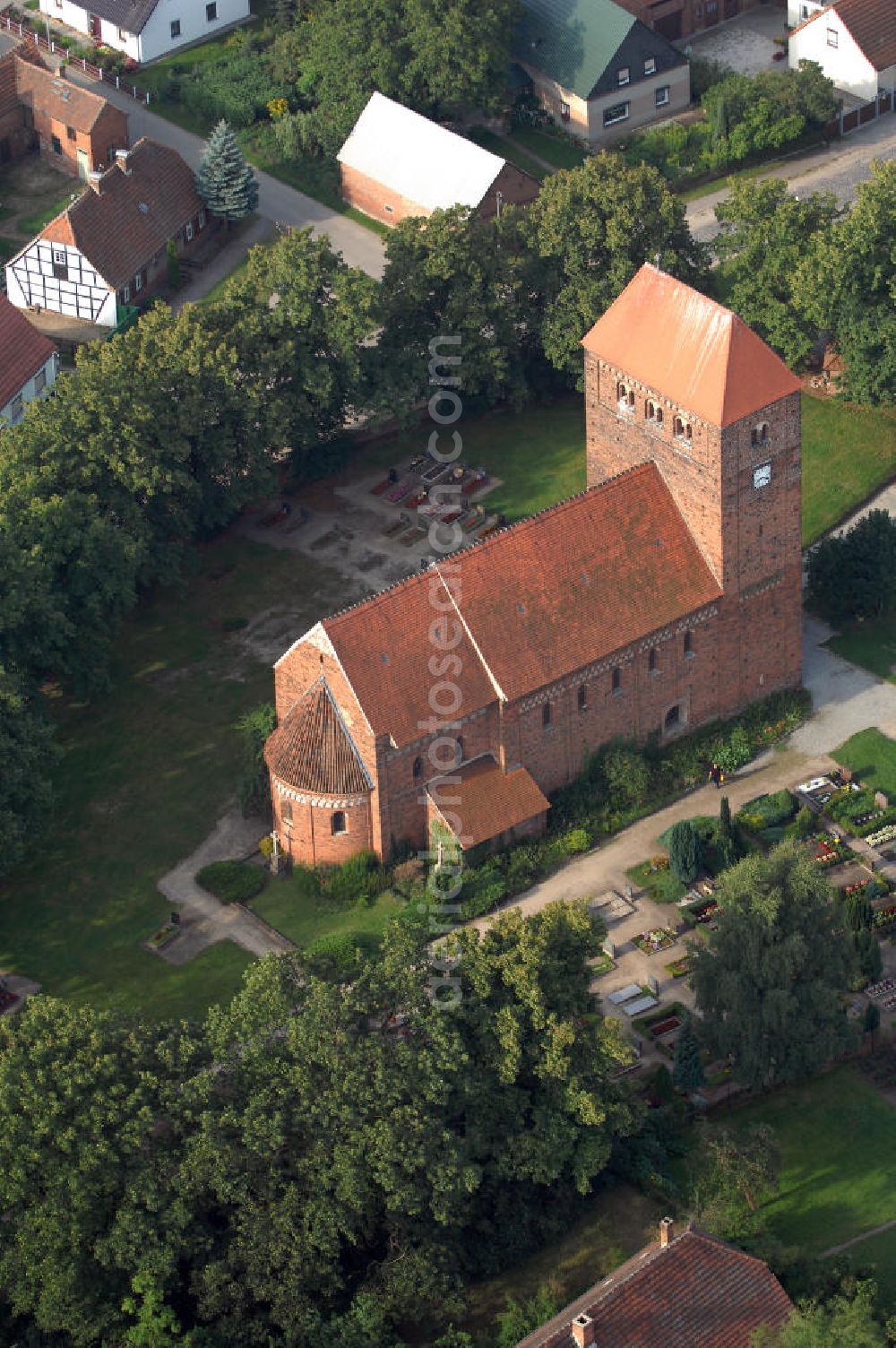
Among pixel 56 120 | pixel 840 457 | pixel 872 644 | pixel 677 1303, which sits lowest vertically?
pixel 677 1303

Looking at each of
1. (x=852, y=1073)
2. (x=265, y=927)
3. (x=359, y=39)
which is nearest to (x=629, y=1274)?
(x=852, y=1073)

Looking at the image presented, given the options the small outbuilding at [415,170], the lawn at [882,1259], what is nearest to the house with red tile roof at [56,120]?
the small outbuilding at [415,170]

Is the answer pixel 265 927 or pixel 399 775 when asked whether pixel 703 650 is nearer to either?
pixel 399 775

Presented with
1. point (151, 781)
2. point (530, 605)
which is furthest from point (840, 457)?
point (151, 781)

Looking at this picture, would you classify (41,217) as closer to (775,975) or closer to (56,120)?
(56,120)

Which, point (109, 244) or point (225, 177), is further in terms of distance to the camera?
point (225, 177)

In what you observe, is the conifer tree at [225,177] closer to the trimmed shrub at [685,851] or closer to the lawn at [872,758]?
the lawn at [872,758]
